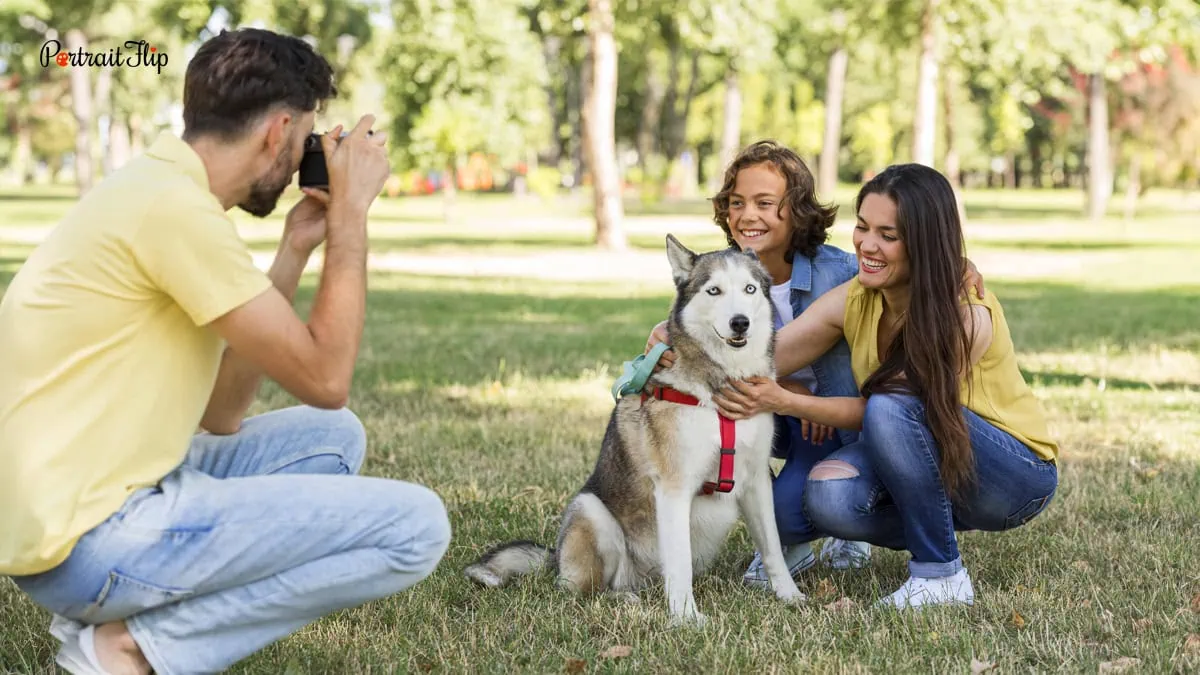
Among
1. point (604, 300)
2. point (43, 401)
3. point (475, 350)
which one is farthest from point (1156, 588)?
point (604, 300)

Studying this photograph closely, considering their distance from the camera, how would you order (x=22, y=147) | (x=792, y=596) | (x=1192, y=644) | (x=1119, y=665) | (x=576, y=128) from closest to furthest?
(x=1119, y=665) < (x=1192, y=644) < (x=792, y=596) < (x=576, y=128) < (x=22, y=147)

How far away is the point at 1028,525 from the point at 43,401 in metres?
4.05

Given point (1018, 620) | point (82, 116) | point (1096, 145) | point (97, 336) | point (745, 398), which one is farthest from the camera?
point (82, 116)

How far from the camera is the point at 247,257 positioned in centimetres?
266

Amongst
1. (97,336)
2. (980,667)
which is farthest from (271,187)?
(980,667)

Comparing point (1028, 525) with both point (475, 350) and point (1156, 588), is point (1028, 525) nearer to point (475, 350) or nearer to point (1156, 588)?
point (1156, 588)

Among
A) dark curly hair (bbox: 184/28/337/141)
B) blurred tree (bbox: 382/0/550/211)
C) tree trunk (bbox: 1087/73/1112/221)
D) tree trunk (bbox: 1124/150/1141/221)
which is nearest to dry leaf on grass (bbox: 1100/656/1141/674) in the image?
dark curly hair (bbox: 184/28/337/141)

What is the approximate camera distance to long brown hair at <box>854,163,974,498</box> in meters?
3.87

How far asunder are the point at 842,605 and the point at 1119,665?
0.95 metres

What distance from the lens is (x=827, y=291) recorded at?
4.58 m

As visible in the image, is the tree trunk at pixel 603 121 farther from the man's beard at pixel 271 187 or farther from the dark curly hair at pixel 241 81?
the dark curly hair at pixel 241 81

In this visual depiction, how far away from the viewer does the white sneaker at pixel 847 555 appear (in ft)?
15.6

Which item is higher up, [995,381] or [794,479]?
[995,381]

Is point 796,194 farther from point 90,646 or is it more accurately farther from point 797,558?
point 90,646
